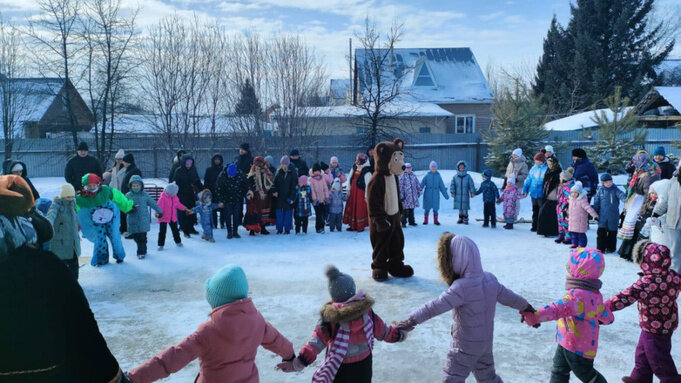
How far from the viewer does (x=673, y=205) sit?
606 centimetres

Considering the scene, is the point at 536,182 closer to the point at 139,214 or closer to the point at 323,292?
the point at 323,292

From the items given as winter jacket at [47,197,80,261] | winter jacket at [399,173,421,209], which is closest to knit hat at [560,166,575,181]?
winter jacket at [399,173,421,209]

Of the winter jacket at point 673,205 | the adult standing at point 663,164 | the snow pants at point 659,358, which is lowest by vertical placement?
the snow pants at point 659,358

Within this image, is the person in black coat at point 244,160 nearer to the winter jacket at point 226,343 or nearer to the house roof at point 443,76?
the winter jacket at point 226,343

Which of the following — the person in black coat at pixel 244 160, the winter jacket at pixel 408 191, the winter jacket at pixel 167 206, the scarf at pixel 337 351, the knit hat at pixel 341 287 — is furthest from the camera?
the winter jacket at pixel 408 191

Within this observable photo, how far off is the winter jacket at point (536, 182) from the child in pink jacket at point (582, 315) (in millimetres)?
7874

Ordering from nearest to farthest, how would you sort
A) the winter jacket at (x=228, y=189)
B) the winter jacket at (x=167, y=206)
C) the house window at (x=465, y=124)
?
the winter jacket at (x=167, y=206)
the winter jacket at (x=228, y=189)
the house window at (x=465, y=124)

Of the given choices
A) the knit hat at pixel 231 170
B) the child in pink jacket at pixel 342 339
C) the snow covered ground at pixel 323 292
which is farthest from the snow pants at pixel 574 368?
the knit hat at pixel 231 170

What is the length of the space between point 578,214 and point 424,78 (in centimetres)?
2565

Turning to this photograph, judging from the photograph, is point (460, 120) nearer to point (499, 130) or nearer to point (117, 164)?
point (499, 130)

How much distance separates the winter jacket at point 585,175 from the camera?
10633 millimetres

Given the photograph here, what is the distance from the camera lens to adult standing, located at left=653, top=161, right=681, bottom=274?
5996 millimetres

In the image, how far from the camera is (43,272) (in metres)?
2.09

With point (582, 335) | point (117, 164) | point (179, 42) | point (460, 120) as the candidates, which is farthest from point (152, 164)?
point (582, 335)
